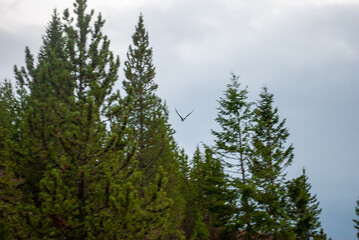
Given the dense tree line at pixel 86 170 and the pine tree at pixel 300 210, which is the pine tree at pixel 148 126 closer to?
the dense tree line at pixel 86 170

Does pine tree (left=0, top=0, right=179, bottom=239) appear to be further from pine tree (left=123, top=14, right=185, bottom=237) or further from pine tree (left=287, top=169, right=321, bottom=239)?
pine tree (left=287, top=169, right=321, bottom=239)

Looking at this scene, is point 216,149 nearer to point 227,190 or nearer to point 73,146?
point 227,190

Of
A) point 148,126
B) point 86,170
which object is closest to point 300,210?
point 148,126

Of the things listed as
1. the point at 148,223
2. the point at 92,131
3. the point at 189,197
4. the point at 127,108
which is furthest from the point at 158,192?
the point at 189,197

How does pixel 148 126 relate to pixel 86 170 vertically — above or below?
above

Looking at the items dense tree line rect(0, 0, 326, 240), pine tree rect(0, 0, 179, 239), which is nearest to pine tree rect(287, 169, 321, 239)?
dense tree line rect(0, 0, 326, 240)

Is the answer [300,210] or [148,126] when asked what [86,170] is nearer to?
[148,126]

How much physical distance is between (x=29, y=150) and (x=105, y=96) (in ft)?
10.5

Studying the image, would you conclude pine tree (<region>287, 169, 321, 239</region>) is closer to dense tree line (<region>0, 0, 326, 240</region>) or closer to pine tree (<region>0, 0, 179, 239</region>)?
dense tree line (<region>0, 0, 326, 240</region>)

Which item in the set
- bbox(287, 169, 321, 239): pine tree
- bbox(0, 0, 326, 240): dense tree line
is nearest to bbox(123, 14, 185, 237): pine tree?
bbox(0, 0, 326, 240): dense tree line

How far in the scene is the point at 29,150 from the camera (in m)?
8.30

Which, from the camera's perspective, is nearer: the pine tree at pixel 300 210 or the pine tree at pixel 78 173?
the pine tree at pixel 78 173

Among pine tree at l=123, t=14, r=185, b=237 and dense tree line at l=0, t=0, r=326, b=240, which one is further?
pine tree at l=123, t=14, r=185, b=237

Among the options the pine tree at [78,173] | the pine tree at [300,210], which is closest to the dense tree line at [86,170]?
the pine tree at [78,173]
